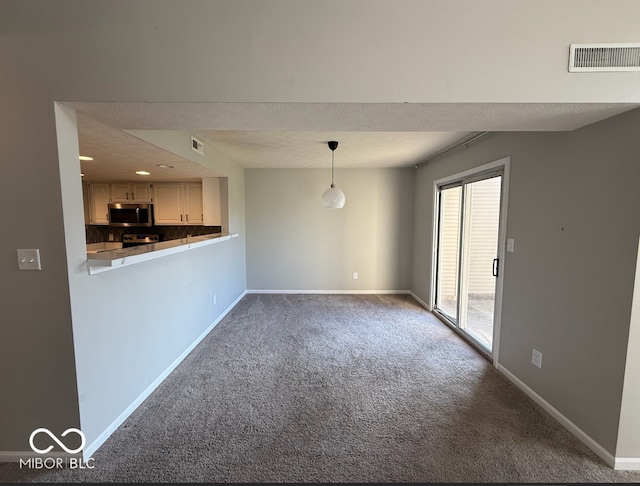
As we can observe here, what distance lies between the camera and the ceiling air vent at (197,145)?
2.83 m

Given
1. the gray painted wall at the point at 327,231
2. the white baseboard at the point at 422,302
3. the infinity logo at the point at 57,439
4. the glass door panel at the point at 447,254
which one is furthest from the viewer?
the gray painted wall at the point at 327,231

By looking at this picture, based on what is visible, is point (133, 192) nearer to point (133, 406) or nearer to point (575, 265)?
point (133, 406)

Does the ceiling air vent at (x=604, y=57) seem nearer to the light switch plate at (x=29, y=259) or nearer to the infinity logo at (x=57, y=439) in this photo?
the light switch plate at (x=29, y=259)

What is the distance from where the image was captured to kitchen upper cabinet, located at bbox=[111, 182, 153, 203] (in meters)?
4.68

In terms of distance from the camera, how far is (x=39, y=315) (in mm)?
1504

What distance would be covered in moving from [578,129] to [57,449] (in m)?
3.86

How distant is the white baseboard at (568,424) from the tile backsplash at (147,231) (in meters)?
4.91

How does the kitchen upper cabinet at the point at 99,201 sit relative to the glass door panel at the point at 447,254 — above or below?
above

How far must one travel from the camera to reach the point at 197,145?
9.61 ft

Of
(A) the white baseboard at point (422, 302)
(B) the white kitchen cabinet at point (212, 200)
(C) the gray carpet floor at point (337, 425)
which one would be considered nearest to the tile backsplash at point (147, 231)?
(B) the white kitchen cabinet at point (212, 200)

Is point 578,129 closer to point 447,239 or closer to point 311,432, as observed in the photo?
point 447,239

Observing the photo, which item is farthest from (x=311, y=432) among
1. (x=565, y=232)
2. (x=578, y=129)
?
(x=578, y=129)

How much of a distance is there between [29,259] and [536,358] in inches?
138

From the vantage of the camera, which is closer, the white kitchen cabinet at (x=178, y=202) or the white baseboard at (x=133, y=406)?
the white baseboard at (x=133, y=406)
